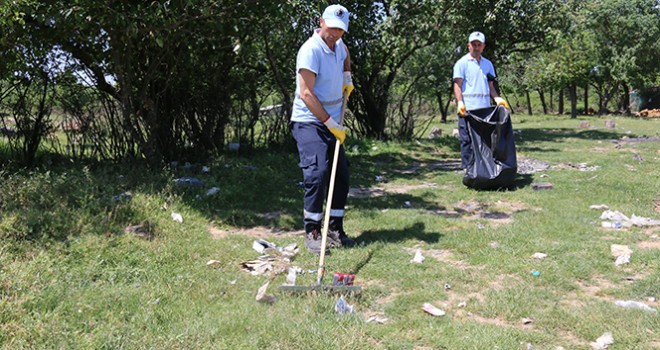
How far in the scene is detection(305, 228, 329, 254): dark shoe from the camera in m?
4.36

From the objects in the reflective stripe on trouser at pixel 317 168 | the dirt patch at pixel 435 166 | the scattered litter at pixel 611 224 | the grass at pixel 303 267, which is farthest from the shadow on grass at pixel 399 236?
the dirt patch at pixel 435 166

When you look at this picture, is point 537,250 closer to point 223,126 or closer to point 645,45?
point 223,126

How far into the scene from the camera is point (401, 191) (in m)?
6.96

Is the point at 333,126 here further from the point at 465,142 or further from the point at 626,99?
the point at 626,99

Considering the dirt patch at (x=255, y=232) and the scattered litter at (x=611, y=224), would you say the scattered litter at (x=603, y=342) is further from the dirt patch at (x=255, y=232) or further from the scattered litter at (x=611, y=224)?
the dirt patch at (x=255, y=232)

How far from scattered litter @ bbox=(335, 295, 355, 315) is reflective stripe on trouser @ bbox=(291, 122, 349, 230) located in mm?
1290

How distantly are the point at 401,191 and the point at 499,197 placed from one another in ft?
4.03

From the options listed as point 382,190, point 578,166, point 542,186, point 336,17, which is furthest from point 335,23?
point 578,166

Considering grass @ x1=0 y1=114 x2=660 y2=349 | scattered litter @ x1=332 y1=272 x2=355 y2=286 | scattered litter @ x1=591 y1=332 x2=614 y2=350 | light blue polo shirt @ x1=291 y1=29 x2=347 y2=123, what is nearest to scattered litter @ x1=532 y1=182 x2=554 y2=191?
grass @ x1=0 y1=114 x2=660 y2=349

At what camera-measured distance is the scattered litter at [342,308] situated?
3.18 meters

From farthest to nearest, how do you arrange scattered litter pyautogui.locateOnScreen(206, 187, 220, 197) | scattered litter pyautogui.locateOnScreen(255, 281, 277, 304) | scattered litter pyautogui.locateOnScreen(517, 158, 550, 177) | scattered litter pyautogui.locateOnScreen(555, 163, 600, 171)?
scattered litter pyautogui.locateOnScreen(555, 163, 600, 171) < scattered litter pyautogui.locateOnScreen(517, 158, 550, 177) < scattered litter pyautogui.locateOnScreen(206, 187, 220, 197) < scattered litter pyautogui.locateOnScreen(255, 281, 277, 304)

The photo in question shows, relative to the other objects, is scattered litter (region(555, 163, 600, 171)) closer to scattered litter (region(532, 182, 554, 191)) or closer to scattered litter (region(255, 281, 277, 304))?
scattered litter (region(532, 182, 554, 191))

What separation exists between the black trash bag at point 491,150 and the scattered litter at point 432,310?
368 centimetres

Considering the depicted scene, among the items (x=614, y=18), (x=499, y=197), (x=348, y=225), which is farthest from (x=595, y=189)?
(x=614, y=18)
